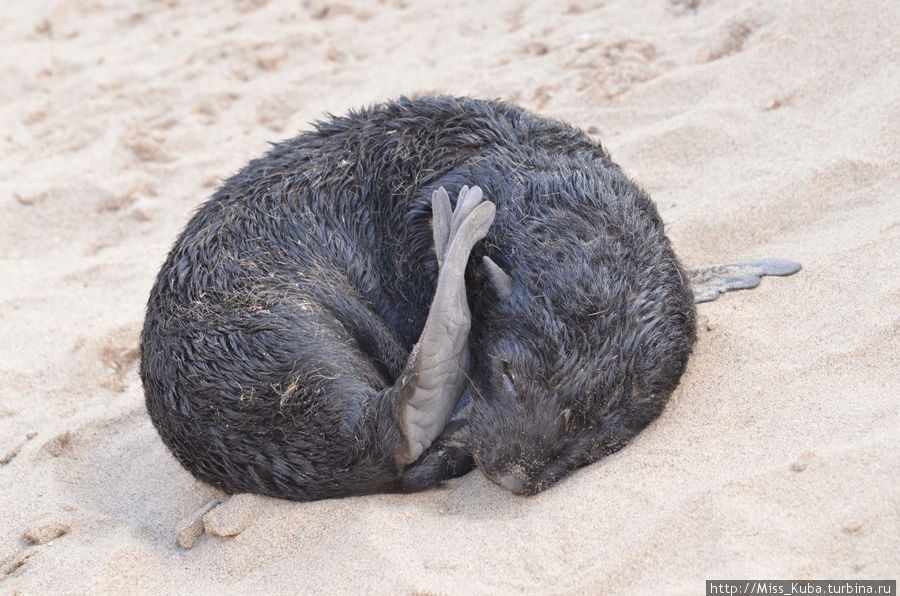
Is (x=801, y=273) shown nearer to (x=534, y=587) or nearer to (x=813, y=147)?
(x=813, y=147)

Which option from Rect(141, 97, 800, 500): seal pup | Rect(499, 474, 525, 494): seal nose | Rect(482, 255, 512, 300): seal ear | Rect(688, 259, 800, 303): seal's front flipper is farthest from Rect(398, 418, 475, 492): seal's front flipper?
Rect(688, 259, 800, 303): seal's front flipper

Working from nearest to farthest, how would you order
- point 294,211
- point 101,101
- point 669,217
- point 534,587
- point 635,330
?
point 534,587 < point 635,330 < point 294,211 < point 669,217 < point 101,101

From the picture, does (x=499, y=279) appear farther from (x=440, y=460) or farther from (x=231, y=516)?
(x=231, y=516)

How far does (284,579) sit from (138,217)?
12.7 feet

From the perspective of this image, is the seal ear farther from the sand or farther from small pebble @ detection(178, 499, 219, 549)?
small pebble @ detection(178, 499, 219, 549)

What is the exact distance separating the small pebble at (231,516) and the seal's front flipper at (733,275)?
2091mm

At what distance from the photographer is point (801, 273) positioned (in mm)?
3748

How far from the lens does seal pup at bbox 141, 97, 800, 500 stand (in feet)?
10.0

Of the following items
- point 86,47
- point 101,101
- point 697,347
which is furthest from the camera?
point 86,47

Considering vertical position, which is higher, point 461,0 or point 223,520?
point 461,0

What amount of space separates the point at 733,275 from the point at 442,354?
1.61m

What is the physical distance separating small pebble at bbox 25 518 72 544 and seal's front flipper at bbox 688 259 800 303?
2809 millimetres

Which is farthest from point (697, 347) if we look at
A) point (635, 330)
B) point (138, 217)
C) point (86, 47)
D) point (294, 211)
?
point (86, 47)

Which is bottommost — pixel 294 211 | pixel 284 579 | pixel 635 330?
pixel 284 579
